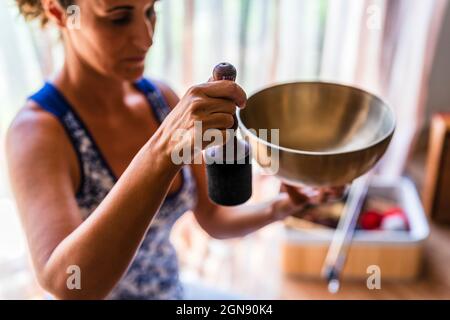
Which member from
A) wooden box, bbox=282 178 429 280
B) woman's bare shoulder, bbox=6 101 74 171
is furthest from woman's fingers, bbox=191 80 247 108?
wooden box, bbox=282 178 429 280

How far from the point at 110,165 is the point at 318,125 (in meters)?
0.32

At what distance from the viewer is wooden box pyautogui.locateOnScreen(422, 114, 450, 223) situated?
1645 mm

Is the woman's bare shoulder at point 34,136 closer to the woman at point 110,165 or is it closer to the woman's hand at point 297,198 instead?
the woman at point 110,165

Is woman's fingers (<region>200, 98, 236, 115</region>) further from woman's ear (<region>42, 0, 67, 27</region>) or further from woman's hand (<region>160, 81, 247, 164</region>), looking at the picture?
woman's ear (<region>42, 0, 67, 27</region>)

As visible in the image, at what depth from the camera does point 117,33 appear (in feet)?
2.23

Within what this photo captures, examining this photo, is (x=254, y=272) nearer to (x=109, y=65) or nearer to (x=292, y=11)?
(x=292, y=11)

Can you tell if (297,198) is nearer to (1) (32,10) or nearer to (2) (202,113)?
(2) (202,113)

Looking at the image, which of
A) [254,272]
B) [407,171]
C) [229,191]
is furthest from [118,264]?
[407,171]

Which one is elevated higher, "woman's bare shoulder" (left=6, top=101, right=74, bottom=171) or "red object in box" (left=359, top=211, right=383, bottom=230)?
"woman's bare shoulder" (left=6, top=101, right=74, bottom=171)

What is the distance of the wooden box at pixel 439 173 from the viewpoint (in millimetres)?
1645

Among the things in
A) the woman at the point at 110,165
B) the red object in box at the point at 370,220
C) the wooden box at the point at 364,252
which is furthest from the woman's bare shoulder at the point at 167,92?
the red object in box at the point at 370,220

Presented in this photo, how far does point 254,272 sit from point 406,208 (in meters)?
0.51

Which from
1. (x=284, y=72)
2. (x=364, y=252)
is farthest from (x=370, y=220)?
(x=284, y=72)

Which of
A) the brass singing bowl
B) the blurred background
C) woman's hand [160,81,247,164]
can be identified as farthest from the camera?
the blurred background
